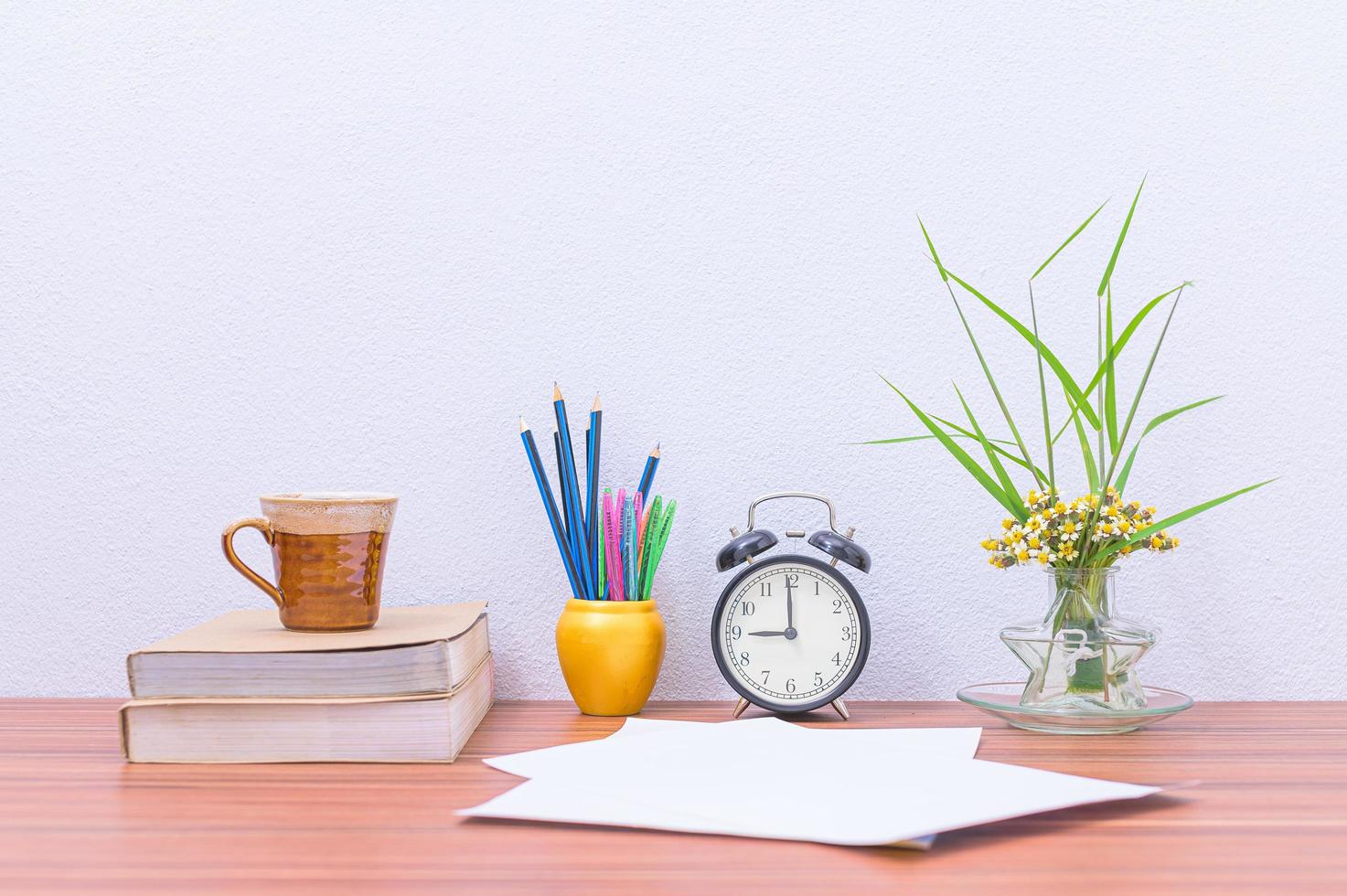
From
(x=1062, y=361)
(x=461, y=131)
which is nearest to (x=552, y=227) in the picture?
(x=461, y=131)

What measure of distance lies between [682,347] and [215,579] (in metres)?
0.50

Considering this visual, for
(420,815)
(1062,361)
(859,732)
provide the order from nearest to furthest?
(420,815)
(859,732)
(1062,361)

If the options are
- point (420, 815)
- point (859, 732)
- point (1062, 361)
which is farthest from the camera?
point (1062, 361)

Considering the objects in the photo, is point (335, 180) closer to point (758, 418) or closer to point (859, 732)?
point (758, 418)

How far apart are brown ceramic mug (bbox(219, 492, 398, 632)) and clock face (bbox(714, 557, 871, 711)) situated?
11.6 inches

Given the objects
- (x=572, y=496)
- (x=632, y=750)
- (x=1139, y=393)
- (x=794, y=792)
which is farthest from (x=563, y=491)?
(x=1139, y=393)

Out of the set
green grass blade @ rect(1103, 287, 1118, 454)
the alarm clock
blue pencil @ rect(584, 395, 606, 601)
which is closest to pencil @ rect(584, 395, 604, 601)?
blue pencil @ rect(584, 395, 606, 601)

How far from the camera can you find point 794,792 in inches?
24.0

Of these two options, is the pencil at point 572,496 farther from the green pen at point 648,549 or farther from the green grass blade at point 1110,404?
the green grass blade at point 1110,404

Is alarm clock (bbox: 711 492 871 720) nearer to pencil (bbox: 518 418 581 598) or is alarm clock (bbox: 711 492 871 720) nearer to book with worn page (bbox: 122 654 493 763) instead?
pencil (bbox: 518 418 581 598)

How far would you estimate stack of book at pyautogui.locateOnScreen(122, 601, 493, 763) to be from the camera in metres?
0.74

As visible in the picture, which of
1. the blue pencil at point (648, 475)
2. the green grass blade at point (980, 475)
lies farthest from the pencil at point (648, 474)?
the green grass blade at point (980, 475)

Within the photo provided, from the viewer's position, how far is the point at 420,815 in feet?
1.99

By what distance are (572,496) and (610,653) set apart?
0.46 feet
